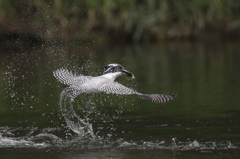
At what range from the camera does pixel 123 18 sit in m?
19.1

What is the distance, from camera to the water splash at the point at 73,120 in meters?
8.48

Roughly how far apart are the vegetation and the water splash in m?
8.24

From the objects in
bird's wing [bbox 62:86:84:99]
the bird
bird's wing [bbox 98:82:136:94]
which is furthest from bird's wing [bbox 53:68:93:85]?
bird's wing [bbox 98:82:136:94]

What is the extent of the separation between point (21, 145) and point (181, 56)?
904 cm

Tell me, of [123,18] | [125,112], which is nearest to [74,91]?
[125,112]

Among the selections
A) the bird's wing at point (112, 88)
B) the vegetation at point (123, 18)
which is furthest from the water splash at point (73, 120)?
the vegetation at point (123, 18)

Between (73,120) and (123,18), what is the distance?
10.00 metres

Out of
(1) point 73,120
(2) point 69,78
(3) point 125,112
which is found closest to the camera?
(2) point 69,78

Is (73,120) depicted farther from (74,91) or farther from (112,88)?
(112,88)

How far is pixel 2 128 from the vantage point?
869 centimetres

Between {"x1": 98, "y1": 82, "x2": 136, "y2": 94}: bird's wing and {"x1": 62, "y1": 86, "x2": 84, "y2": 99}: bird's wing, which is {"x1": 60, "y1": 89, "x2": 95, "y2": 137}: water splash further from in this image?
{"x1": 98, "y1": 82, "x2": 136, "y2": 94}: bird's wing

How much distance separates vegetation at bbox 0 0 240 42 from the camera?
18.1m

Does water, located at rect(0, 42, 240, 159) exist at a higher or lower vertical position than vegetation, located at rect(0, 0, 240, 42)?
lower

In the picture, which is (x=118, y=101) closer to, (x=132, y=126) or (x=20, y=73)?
(x=132, y=126)
